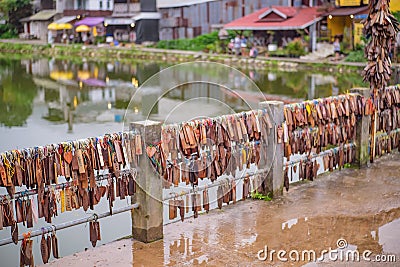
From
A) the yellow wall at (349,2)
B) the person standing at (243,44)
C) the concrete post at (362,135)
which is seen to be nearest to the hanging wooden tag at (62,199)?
the concrete post at (362,135)

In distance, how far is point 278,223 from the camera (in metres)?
6.96

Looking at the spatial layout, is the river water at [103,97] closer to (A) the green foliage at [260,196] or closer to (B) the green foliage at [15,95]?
(B) the green foliage at [15,95]

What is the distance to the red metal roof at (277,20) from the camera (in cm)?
3569

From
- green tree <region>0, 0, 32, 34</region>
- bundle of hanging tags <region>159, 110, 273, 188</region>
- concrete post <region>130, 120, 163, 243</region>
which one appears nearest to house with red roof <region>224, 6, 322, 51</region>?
green tree <region>0, 0, 32, 34</region>

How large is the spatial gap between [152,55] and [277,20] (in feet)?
25.8

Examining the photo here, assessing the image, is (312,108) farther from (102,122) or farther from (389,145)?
(102,122)

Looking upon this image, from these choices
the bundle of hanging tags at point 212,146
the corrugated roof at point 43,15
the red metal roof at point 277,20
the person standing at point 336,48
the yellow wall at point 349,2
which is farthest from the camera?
the corrugated roof at point 43,15

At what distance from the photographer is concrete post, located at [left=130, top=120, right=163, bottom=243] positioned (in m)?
6.23

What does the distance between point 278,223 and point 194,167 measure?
3.51 feet

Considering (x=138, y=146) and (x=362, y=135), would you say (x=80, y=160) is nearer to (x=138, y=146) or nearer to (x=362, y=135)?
(x=138, y=146)

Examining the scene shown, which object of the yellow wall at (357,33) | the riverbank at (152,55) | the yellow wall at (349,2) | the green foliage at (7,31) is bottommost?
the riverbank at (152,55)

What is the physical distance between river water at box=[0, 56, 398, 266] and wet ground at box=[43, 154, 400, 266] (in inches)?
55.2

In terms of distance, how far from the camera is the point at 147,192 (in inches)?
245

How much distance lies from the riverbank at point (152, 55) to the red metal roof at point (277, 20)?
2.47 metres
